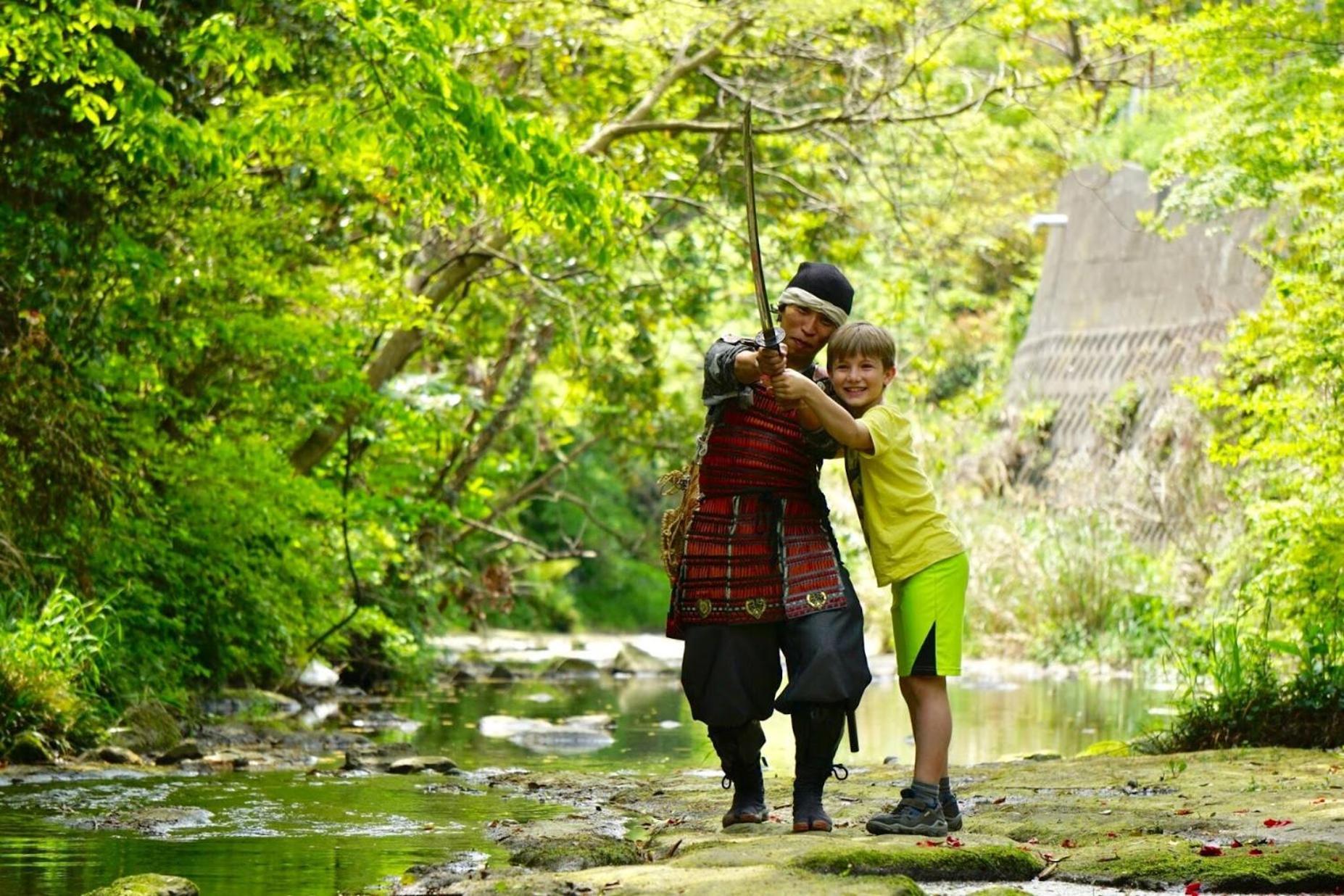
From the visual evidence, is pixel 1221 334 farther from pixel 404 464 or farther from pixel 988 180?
pixel 404 464

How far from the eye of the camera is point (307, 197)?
12062 millimetres

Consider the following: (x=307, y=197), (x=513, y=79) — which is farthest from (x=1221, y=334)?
(x=307, y=197)

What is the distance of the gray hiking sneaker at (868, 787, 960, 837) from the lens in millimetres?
5039

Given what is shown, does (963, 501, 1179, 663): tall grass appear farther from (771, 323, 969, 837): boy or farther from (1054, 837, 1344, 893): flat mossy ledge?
(1054, 837, 1344, 893): flat mossy ledge

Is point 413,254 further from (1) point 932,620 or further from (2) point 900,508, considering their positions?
(1) point 932,620

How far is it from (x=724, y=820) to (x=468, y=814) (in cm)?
135

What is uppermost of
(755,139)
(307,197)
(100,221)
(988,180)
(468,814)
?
(988,180)

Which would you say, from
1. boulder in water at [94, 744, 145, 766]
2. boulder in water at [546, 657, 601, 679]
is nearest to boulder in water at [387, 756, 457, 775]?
boulder in water at [94, 744, 145, 766]

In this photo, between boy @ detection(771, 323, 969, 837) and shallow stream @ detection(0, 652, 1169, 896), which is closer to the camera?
shallow stream @ detection(0, 652, 1169, 896)

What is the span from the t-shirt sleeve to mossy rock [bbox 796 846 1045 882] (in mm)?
1215

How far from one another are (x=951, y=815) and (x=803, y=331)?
1.53 metres

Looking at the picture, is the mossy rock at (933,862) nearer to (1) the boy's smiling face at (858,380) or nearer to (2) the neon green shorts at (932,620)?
(2) the neon green shorts at (932,620)

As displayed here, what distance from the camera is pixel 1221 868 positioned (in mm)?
4352

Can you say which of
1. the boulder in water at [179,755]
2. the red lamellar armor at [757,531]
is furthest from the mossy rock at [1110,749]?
the boulder in water at [179,755]
